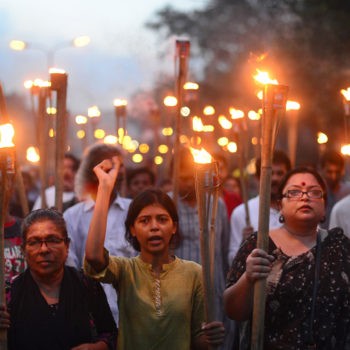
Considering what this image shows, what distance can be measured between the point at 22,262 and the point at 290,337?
1905 mm

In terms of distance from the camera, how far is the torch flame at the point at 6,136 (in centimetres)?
429

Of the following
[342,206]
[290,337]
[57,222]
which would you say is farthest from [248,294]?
[342,206]

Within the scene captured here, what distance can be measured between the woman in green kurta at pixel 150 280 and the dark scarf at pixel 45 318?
187 mm

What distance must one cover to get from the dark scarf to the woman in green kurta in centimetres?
19

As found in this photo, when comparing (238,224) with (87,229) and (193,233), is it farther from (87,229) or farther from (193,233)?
(87,229)

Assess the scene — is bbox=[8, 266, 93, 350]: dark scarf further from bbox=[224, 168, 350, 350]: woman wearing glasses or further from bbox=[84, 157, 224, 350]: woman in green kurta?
bbox=[224, 168, 350, 350]: woman wearing glasses

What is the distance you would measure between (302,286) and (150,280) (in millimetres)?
749

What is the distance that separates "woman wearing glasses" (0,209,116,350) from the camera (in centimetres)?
443

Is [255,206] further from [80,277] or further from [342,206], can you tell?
[80,277]

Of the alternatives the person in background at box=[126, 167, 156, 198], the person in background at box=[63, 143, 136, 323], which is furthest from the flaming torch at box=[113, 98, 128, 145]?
the person in background at box=[63, 143, 136, 323]

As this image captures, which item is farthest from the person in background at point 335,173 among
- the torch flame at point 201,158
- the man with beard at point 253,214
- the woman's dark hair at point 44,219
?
the torch flame at point 201,158

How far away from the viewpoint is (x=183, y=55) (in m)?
6.96

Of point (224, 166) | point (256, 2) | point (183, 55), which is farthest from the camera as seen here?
point (256, 2)

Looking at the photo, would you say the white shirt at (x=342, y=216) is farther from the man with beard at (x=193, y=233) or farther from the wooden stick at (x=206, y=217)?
the wooden stick at (x=206, y=217)
